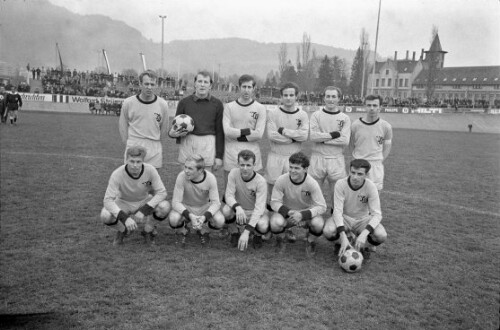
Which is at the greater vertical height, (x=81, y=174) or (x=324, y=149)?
(x=324, y=149)

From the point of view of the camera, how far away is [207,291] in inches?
140

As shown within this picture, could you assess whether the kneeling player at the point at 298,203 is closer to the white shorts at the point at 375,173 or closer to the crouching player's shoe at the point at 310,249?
the crouching player's shoe at the point at 310,249

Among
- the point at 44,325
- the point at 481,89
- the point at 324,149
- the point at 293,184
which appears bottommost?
the point at 44,325

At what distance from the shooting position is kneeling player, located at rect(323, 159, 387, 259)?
4363 mm

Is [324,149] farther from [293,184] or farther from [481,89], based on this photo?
[481,89]

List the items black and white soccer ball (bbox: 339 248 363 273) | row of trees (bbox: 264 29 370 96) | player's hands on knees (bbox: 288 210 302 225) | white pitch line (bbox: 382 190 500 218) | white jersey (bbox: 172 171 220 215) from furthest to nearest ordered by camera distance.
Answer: row of trees (bbox: 264 29 370 96) → white pitch line (bbox: 382 190 500 218) → white jersey (bbox: 172 171 220 215) → player's hands on knees (bbox: 288 210 302 225) → black and white soccer ball (bbox: 339 248 363 273)

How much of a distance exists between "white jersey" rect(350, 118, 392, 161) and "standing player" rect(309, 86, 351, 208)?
219mm

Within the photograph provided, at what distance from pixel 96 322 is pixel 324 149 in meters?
3.41

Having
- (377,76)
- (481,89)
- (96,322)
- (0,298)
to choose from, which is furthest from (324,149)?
(377,76)

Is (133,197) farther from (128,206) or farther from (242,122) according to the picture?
(242,122)

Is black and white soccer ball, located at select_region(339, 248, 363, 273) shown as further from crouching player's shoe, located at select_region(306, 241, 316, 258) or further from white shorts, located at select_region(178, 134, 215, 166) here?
white shorts, located at select_region(178, 134, 215, 166)

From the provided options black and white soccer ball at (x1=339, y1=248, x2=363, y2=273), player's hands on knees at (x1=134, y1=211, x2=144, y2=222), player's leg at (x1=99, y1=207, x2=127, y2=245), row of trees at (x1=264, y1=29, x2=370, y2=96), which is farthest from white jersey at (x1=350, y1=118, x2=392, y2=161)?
row of trees at (x1=264, y1=29, x2=370, y2=96)

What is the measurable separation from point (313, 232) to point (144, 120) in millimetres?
2387

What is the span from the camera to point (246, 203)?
494 centimetres
